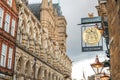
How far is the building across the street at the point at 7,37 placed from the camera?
103 feet

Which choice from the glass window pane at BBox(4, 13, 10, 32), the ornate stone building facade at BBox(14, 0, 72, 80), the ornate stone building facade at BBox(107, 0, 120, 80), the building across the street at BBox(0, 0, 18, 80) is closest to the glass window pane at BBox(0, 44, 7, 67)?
the building across the street at BBox(0, 0, 18, 80)

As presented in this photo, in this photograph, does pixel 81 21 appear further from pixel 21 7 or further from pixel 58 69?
pixel 58 69

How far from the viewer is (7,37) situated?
33.1m

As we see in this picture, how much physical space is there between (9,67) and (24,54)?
6.38 metres

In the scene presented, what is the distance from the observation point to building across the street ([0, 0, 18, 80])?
3152 centimetres

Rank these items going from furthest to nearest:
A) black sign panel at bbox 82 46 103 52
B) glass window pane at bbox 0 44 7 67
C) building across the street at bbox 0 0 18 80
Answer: building across the street at bbox 0 0 18 80
glass window pane at bbox 0 44 7 67
black sign panel at bbox 82 46 103 52

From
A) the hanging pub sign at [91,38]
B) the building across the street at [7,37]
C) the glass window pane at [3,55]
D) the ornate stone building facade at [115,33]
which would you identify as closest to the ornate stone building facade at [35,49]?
the building across the street at [7,37]

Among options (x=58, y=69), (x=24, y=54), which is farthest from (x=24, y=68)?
(x=58, y=69)

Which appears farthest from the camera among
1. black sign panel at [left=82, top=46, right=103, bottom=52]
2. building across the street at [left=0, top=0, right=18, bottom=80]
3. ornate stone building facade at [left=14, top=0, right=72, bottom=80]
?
ornate stone building facade at [left=14, top=0, right=72, bottom=80]

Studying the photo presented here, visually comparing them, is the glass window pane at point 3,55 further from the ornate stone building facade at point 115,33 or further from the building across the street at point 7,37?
the ornate stone building facade at point 115,33

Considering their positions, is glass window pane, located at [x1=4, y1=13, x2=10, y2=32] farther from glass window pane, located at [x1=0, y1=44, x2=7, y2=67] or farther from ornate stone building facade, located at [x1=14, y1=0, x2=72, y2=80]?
ornate stone building facade, located at [x1=14, y1=0, x2=72, y2=80]

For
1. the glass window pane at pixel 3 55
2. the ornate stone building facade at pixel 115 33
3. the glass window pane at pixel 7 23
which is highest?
the glass window pane at pixel 7 23

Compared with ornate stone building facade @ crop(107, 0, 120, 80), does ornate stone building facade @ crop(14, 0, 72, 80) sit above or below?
above

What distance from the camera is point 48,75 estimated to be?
2179 inches
